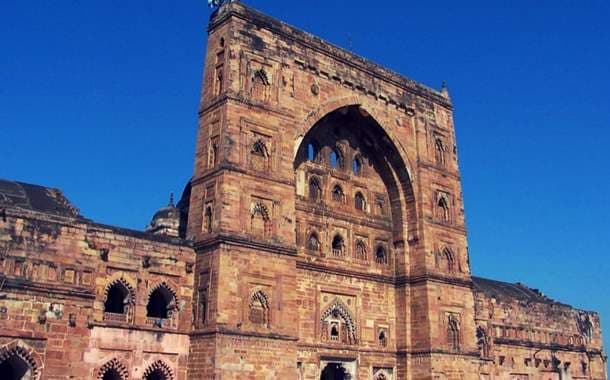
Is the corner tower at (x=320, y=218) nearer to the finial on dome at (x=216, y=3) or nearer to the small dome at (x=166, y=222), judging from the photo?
the finial on dome at (x=216, y=3)

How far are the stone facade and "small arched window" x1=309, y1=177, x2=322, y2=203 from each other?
8 centimetres

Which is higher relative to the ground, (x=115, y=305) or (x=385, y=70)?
(x=385, y=70)

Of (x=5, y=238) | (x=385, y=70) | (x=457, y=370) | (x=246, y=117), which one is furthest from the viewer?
(x=385, y=70)

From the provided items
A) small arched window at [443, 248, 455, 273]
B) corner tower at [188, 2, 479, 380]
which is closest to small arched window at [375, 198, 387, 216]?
corner tower at [188, 2, 479, 380]

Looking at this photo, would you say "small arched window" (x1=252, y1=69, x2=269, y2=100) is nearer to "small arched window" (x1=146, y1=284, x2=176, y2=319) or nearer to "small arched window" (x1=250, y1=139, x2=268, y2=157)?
"small arched window" (x1=250, y1=139, x2=268, y2=157)

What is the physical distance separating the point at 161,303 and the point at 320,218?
7.22 meters

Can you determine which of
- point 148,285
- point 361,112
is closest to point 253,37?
point 361,112

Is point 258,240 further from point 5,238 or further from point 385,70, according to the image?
point 385,70

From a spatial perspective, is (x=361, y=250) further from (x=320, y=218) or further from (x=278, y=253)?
(x=278, y=253)

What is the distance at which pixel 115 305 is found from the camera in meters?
21.3

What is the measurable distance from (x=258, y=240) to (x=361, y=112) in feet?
27.4

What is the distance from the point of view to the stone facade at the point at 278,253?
768 inches

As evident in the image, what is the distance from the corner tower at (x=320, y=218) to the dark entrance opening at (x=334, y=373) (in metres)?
0.08

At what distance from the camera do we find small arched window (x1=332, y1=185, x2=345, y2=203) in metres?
27.5
